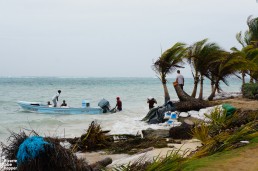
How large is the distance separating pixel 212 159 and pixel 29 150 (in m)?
3.05

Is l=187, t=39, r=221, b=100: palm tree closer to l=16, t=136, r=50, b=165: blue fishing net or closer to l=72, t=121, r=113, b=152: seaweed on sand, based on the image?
l=72, t=121, r=113, b=152: seaweed on sand

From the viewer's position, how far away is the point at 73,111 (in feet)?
71.5

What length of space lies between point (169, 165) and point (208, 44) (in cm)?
1483

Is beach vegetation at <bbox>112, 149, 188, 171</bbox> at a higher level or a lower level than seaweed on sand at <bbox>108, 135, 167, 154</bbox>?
higher

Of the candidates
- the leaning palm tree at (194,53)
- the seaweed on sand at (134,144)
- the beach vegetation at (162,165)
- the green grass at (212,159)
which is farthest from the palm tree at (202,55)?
the beach vegetation at (162,165)

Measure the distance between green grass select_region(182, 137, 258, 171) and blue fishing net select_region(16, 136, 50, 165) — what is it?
2.16 metres

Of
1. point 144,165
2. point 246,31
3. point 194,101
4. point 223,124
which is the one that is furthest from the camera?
point 246,31

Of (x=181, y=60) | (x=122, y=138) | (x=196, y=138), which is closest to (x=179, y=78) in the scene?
(x=181, y=60)

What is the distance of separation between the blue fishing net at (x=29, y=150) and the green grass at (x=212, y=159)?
216cm

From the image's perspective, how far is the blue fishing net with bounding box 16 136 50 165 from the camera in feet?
17.6

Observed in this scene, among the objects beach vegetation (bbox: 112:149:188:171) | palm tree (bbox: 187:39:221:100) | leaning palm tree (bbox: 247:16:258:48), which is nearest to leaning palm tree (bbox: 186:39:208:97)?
palm tree (bbox: 187:39:221:100)

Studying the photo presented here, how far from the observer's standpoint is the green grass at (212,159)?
235 inches

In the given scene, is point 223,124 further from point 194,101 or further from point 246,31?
Result: point 246,31

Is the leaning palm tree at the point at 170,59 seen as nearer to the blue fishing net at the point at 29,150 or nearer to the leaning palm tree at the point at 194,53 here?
the leaning palm tree at the point at 194,53
